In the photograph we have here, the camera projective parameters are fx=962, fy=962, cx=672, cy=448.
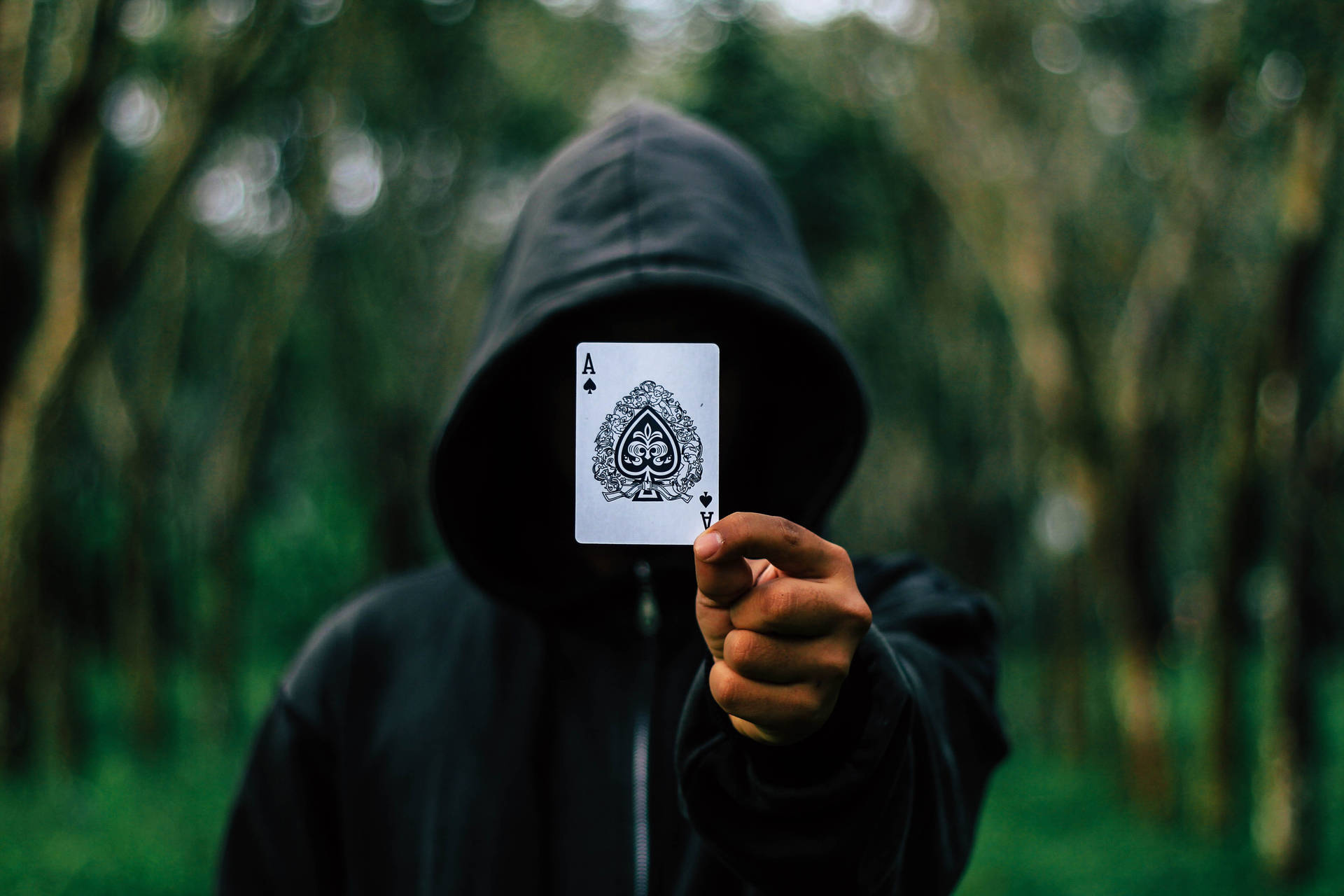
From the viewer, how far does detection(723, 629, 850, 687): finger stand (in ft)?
3.75

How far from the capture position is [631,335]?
171 centimetres

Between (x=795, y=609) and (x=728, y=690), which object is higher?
(x=795, y=609)

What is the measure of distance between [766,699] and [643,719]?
56cm

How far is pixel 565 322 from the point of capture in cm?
172

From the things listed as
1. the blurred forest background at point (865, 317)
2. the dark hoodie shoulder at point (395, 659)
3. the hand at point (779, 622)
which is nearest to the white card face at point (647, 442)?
the hand at point (779, 622)

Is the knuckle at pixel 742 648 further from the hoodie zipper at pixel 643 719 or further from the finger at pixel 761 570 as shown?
the hoodie zipper at pixel 643 719

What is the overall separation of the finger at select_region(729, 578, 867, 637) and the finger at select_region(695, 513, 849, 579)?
0.07 feet

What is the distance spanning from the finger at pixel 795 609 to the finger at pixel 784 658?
13mm

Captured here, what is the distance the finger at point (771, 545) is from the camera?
3.59 feet

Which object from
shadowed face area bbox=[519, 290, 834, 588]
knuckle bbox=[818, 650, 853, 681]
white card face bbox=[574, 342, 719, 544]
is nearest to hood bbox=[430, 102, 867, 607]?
shadowed face area bbox=[519, 290, 834, 588]

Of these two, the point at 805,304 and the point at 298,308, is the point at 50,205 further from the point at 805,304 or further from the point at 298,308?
the point at 298,308

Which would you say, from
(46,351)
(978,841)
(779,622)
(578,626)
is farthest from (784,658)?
(978,841)

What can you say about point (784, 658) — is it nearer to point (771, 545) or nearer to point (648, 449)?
point (771, 545)

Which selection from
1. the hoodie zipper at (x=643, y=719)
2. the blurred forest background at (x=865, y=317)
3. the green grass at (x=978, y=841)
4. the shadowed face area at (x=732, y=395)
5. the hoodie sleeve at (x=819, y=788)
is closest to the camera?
the hoodie sleeve at (x=819, y=788)
